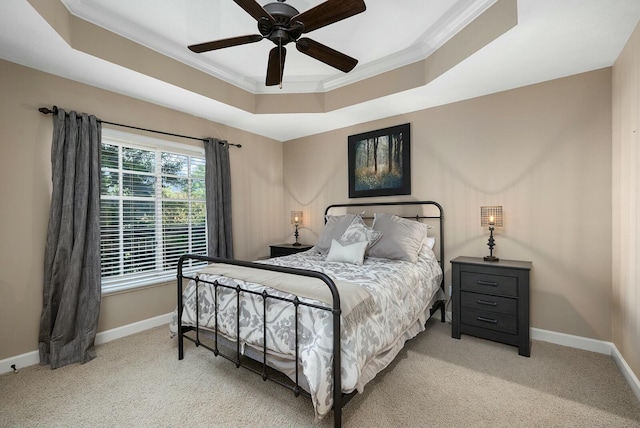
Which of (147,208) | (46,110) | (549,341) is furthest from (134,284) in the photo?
(549,341)

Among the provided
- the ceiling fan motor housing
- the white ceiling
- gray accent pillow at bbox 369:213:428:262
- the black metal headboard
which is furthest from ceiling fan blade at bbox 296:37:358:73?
the black metal headboard

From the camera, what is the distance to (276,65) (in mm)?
2287

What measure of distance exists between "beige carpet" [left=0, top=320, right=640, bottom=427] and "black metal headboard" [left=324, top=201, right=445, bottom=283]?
1234 mm

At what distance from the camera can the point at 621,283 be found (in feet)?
7.33

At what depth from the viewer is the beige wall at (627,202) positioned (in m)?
1.93

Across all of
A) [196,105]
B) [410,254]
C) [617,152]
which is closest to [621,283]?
Result: [617,152]

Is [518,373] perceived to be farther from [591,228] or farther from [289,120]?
[289,120]

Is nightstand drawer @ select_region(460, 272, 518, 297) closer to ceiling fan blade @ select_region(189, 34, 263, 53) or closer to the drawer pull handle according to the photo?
the drawer pull handle

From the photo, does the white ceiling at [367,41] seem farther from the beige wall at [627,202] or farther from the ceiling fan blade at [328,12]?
the ceiling fan blade at [328,12]

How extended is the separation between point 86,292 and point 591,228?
4651 millimetres

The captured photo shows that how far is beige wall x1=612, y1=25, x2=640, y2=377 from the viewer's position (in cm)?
193

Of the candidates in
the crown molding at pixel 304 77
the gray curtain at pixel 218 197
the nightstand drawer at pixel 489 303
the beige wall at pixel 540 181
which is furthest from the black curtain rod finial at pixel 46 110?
the nightstand drawer at pixel 489 303

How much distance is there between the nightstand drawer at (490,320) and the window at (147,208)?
127 inches

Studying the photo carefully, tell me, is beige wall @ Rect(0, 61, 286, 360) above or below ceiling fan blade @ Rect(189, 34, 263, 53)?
below
